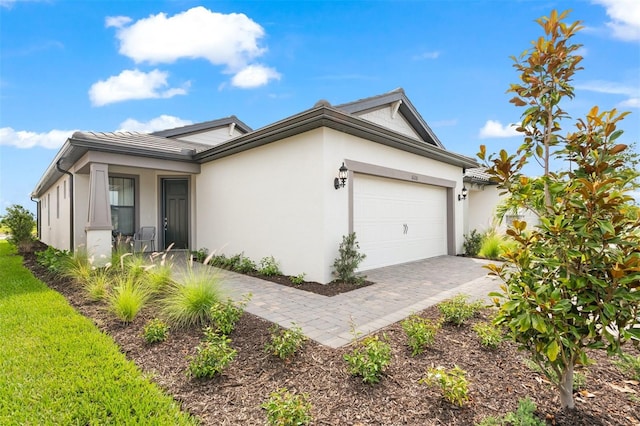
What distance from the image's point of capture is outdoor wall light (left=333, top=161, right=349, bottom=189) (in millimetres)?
6590

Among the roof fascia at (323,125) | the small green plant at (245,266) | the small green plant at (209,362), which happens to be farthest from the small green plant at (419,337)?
the small green plant at (245,266)

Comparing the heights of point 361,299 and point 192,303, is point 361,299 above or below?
below

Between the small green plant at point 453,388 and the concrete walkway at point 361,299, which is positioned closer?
the small green plant at point 453,388

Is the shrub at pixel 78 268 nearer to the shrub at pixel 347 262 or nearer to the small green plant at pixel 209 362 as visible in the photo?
the small green plant at pixel 209 362

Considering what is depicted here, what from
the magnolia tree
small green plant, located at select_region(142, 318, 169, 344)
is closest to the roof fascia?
the magnolia tree

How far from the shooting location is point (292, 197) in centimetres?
708

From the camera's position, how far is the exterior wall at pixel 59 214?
10898 millimetres

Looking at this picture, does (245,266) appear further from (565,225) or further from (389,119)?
(565,225)

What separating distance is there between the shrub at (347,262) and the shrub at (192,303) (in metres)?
2.76

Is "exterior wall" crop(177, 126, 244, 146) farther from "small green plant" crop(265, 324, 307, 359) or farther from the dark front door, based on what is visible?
"small green plant" crop(265, 324, 307, 359)

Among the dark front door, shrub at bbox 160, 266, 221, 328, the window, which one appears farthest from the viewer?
the dark front door

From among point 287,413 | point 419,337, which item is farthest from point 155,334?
point 419,337

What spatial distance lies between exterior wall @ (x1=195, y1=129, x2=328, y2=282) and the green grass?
148 inches

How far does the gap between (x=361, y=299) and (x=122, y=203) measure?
370 inches
